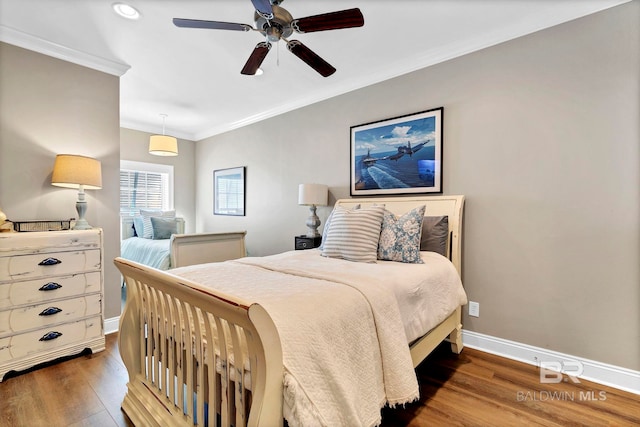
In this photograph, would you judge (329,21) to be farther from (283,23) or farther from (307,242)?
(307,242)

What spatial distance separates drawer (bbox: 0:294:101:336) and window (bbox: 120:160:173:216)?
111 inches

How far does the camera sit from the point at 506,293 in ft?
7.66

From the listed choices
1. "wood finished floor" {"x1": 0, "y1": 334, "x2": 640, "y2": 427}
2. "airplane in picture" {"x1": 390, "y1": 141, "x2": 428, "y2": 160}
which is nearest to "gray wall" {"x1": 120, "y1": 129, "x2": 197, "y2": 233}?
"wood finished floor" {"x1": 0, "y1": 334, "x2": 640, "y2": 427}

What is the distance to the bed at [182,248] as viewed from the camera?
311 cm

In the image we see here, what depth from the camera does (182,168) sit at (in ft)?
17.8

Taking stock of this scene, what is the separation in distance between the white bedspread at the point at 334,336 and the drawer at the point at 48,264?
132 centimetres

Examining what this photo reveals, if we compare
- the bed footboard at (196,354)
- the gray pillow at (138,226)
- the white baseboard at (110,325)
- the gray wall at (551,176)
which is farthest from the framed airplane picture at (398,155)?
the gray pillow at (138,226)

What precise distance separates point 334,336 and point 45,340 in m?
2.44

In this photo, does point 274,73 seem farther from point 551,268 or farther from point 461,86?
point 551,268

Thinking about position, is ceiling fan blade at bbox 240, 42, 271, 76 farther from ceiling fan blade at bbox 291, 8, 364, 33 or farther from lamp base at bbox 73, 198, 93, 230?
lamp base at bbox 73, 198, 93, 230

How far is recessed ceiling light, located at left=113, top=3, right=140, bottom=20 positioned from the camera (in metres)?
2.05

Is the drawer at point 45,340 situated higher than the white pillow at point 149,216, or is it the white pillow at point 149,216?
the white pillow at point 149,216

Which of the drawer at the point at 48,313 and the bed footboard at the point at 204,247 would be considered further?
the bed footboard at the point at 204,247

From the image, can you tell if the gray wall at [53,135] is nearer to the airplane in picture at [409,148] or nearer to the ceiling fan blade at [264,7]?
the ceiling fan blade at [264,7]
